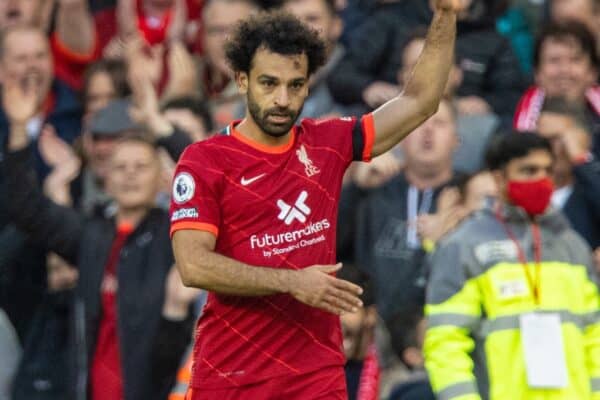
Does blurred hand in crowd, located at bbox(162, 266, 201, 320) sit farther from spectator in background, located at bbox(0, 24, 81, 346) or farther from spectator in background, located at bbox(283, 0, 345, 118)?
spectator in background, located at bbox(283, 0, 345, 118)

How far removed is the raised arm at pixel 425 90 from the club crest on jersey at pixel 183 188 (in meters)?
0.76

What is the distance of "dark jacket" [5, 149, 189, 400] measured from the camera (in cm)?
897

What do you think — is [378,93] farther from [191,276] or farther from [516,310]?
[191,276]

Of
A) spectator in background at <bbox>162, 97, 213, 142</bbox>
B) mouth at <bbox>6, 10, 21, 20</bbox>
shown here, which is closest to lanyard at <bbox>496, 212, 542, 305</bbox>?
spectator in background at <bbox>162, 97, 213, 142</bbox>

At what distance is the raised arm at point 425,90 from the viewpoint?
6402 millimetres

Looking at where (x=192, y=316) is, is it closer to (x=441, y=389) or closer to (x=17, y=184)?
(x=17, y=184)

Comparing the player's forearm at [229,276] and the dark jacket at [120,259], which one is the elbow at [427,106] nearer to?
the player's forearm at [229,276]

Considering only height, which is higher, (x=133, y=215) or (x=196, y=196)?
(x=133, y=215)

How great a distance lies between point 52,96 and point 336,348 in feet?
19.3

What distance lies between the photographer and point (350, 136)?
6414mm

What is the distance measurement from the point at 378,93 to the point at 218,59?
5.04 ft

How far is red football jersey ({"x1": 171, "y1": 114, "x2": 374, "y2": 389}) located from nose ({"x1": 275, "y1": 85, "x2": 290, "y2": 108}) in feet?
0.70

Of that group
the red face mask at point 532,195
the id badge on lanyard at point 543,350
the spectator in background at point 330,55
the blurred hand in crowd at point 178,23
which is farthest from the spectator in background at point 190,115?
the id badge on lanyard at point 543,350

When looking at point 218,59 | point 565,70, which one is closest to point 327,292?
point 565,70
